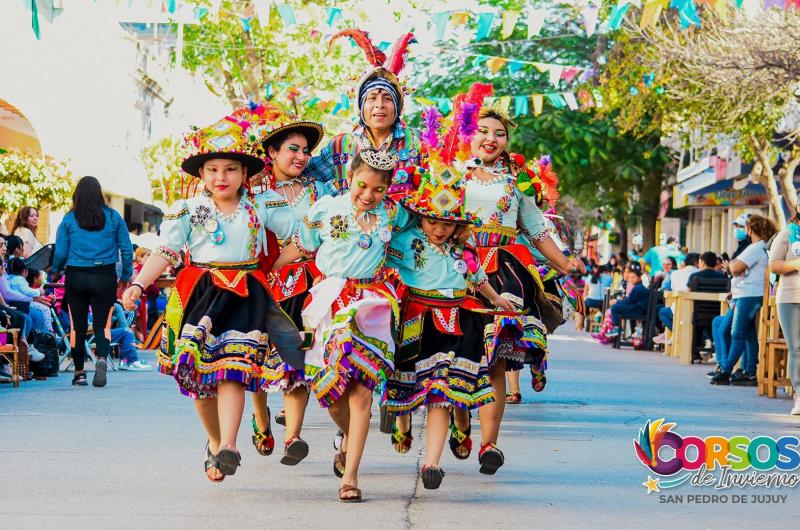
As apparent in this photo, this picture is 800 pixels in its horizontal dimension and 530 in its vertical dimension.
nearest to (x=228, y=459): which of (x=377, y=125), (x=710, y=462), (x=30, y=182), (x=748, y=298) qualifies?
(x=377, y=125)

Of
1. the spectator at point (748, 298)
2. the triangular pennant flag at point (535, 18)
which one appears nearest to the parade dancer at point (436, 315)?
the spectator at point (748, 298)

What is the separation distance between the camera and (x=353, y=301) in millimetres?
7160

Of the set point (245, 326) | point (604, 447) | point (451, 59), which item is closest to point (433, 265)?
point (245, 326)

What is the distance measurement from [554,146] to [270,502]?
26.2 meters

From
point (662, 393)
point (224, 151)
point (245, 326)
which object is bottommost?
point (662, 393)

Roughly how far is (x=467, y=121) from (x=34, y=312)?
7.49 m

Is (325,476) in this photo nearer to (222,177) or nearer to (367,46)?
(222,177)

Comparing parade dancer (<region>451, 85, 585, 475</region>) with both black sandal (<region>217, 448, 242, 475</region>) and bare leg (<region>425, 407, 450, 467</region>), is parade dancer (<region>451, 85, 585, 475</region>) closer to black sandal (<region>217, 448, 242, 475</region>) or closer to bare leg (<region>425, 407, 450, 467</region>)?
bare leg (<region>425, 407, 450, 467</region>)

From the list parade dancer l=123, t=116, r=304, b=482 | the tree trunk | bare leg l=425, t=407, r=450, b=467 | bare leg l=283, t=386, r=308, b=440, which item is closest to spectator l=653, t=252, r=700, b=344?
the tree trunk

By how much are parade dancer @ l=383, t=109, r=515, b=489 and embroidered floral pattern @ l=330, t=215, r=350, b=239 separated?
38 cm

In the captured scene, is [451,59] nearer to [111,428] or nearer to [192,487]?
[111,428]

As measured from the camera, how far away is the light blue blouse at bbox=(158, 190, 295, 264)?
741cm

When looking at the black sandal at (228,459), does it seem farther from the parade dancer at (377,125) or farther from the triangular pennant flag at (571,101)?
the triangular pennant flag at (571,101)

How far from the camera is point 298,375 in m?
8.17
